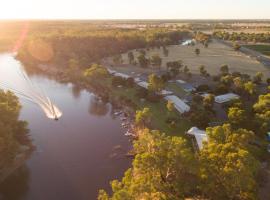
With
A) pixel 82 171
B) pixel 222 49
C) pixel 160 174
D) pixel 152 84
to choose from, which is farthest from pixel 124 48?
pixel 160 174

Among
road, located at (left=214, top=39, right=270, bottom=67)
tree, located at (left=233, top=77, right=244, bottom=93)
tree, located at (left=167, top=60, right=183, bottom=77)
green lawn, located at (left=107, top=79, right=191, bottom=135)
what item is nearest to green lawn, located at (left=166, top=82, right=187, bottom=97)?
green lawn, located at (left=107, top=79, right=191, bottom=135)

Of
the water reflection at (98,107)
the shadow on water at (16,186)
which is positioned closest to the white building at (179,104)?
the water reflection at (98,107)

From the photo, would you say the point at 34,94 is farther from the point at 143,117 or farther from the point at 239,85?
the point at 239,85

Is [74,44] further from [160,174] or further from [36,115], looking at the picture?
[160,174]

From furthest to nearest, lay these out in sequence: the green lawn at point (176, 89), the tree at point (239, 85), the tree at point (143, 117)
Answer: the green lawn at point (176, 89)
the tree at point (239, 85)
the tree at point (143, 117)

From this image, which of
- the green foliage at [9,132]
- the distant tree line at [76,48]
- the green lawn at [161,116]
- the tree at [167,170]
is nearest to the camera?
the tree at [167,170]

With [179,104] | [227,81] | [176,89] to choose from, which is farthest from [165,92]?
[227,81]

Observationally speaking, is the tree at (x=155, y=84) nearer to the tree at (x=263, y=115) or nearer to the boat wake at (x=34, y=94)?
the tree at (x=263, y=115)

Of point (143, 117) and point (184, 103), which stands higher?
point (143, 117)
